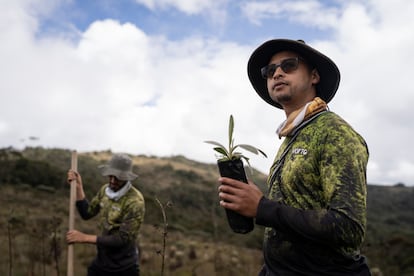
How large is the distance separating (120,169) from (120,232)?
0.75 m

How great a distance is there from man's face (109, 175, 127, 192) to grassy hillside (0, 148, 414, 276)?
2.32ft

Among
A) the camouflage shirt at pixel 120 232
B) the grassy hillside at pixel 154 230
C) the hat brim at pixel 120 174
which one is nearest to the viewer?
the camouflage shirt at pixel 120 232

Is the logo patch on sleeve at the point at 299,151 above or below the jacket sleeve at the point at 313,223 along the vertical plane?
above

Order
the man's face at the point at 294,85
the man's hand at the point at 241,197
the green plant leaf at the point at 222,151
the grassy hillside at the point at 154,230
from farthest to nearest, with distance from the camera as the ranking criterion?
the grassy hillside at the point at 154,230 → the man's face at the point at 294,85 → the green plant leaf at the point at 222,151 → the man's hand at the point at 241,197

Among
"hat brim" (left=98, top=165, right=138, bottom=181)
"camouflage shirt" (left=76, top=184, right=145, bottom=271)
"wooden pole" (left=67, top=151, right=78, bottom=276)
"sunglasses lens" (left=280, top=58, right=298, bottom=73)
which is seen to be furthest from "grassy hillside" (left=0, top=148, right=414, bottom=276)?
"sunglasses lens" (left=280, top=58, right=298, bottom=73)

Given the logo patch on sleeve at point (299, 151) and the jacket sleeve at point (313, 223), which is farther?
the logo patch on sleeve at point (299, 151)

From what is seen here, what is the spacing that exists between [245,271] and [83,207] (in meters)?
6.24

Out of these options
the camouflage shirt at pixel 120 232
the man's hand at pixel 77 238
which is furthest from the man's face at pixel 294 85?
the man's hand at pixel 77 238

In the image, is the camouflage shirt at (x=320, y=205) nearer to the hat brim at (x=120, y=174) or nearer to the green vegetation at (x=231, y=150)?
the green vegetation at (x=231, y=150)

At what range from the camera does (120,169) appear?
495cm

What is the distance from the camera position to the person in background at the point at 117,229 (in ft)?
15.0

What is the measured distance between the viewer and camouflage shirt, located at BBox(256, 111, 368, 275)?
1714mm

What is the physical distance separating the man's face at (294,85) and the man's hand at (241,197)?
1.96ft

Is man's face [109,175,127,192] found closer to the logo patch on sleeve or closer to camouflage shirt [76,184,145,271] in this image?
camouflage shirt [76,184,145,271]
